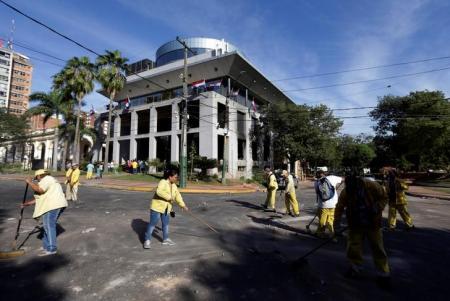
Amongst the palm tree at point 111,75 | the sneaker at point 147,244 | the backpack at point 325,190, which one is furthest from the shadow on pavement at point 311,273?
the palm tree at point 111,75

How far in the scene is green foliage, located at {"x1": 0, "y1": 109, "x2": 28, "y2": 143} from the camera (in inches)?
1412

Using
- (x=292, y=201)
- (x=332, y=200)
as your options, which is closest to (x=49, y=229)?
(x=332, y=200)

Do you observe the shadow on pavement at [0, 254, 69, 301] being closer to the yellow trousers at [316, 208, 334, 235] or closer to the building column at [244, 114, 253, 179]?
the yellow trousers at [316, 208, 334, 235]

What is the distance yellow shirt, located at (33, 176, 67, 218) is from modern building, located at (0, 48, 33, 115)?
100 meters

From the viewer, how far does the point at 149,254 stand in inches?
206

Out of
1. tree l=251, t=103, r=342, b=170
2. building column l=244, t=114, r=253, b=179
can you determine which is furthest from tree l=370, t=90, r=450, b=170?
building column l=244, t=114, r=253, b=179

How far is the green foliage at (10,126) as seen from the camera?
35.9m

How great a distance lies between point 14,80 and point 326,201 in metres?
115

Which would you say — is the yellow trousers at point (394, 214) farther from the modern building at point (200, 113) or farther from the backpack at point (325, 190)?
the modern building at point (200, 113)

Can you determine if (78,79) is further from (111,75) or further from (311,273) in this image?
(311,273)

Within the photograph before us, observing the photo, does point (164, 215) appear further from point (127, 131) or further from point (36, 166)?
point (36, 166)

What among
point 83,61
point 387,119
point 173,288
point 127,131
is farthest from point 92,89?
point 387,119

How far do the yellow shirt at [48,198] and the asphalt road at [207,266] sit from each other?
0.86 meters

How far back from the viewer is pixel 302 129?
3162 centimetres
